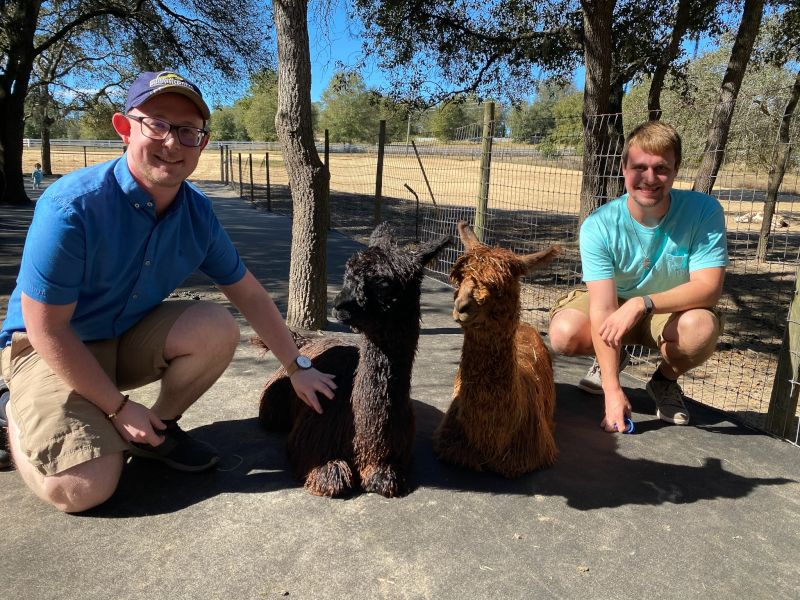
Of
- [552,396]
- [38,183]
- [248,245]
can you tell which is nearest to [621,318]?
[552,396]

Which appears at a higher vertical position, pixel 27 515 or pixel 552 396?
pixel 552 396

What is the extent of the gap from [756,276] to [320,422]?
1078 cm

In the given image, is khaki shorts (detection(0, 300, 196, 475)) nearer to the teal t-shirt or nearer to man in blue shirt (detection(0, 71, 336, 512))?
man in blue shirt (detection(0, 71, 336, 512))

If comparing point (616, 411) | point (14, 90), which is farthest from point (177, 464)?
point (14, 90)

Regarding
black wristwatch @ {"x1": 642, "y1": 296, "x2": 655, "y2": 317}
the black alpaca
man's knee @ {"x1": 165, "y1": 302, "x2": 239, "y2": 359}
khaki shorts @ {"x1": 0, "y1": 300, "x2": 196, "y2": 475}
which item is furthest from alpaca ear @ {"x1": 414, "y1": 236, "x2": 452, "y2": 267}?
black wristwatch @ {"x1": 642, "y1": 296, "x2": 655, "y2": 317}

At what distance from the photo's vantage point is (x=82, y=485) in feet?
8.09

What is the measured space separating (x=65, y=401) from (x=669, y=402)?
3447 millimetres

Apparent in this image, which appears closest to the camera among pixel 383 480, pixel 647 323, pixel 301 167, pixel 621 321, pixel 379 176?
pixel 383 480

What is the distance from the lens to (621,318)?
3.37m

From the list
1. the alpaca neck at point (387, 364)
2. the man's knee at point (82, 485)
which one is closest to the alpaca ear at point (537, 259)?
the alpaca neck at point (387, 364)

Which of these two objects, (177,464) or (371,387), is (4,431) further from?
(371,387)

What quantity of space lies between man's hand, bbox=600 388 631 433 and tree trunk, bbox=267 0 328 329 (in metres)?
2.70

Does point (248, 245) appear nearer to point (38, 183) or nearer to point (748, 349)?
point (748, 349)

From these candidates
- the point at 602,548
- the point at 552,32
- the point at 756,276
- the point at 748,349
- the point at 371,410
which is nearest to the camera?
the point at 602,548
